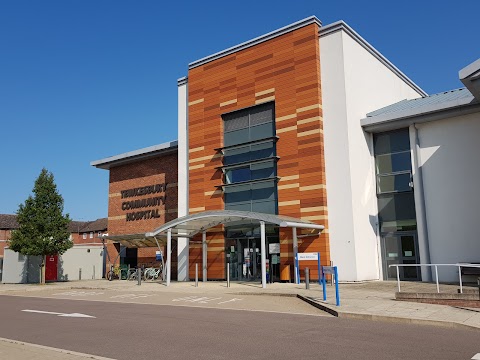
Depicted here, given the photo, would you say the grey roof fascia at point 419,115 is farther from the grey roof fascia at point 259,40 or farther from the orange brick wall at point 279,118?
the grey roof fascia at point 259,40

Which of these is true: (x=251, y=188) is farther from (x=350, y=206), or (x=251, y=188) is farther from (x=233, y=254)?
(x=350, y=206)

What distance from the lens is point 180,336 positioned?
8859 mm

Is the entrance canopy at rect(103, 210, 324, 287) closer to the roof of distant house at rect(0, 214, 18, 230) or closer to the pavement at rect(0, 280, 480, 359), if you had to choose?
the pavement at rect(0, 280, 480, 359)

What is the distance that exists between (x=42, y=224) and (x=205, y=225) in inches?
402

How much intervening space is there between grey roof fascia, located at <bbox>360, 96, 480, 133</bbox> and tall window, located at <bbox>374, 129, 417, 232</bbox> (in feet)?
2.50

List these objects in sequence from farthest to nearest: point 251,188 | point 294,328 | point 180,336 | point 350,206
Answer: point 251,188 → point 350,206 → point 294,328 → point 180,336

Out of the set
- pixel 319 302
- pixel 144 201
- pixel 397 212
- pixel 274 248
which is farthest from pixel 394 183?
pixel 144 201

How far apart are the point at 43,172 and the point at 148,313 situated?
1946 cm

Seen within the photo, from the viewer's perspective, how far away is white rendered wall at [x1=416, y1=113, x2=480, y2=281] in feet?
65.9

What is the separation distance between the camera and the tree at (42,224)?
27.2m

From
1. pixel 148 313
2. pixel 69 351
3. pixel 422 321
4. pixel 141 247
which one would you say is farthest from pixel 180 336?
pixel 141 247

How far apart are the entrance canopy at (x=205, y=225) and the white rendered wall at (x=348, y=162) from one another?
1.38 m

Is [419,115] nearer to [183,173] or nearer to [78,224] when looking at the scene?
[183,173]

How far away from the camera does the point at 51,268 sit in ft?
104
